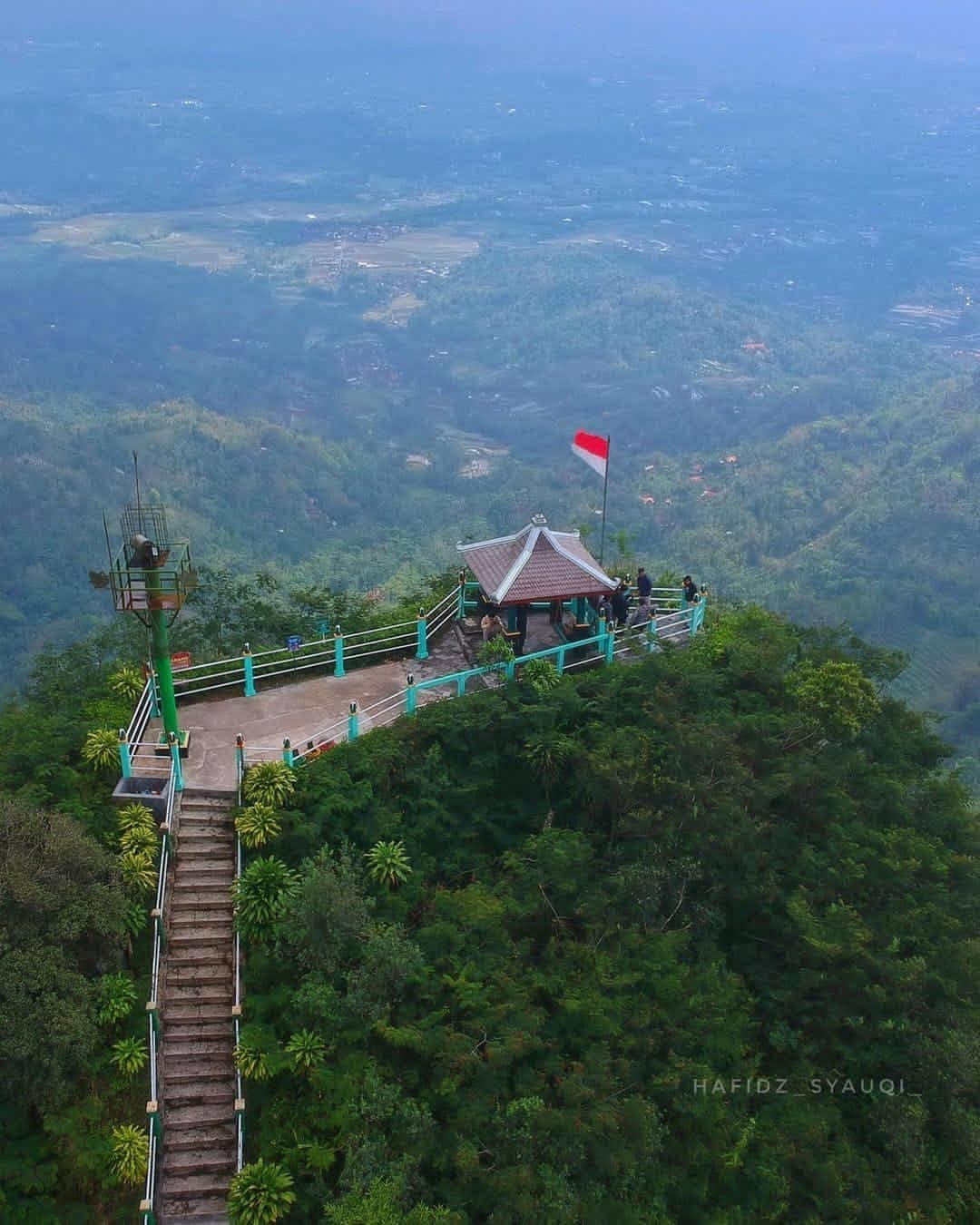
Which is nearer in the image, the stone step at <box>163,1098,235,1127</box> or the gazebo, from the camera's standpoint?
the stone step at <box>163,1098,235,1127</box>

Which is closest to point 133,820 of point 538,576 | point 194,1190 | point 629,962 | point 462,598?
point 194,1190

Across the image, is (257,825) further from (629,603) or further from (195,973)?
(629,603)

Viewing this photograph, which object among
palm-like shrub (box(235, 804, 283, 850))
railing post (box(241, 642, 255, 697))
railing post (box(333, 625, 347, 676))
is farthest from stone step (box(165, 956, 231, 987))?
railing post (box(333, 625, 347, 676))

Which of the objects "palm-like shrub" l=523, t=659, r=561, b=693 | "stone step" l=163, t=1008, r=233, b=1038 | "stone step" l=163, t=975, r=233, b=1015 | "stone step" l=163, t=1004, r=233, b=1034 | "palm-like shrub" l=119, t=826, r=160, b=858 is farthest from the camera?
"palm-like shrub" l=523, t=659, r=561, b=693

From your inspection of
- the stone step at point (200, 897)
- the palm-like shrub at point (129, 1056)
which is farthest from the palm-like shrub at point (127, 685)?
the palm-like shrub at point (129, 1056)

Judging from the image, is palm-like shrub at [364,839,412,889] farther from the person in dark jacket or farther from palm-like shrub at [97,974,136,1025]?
the person in dark jacket

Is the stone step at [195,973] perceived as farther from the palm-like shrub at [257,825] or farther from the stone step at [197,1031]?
the palm-like shrub at [257,825]

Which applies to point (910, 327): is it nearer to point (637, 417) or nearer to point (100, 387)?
point (637, 417)
